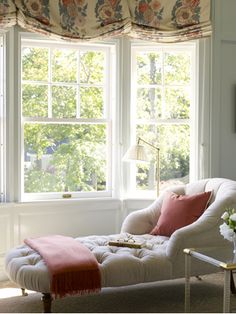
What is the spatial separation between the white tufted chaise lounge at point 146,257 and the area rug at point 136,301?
0.87ft

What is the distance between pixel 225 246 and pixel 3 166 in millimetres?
2286

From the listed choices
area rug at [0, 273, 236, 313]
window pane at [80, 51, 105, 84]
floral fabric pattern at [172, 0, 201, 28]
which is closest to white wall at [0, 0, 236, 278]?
floral fabric pattern at [172, 0, 201, 28]

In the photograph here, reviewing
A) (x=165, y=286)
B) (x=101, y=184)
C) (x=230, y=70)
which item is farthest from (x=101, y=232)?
(x=230, y=70)

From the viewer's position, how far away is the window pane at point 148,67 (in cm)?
523

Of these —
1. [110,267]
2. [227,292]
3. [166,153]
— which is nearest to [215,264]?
[227,292]

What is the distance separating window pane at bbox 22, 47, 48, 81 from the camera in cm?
487

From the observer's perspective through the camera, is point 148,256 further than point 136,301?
No

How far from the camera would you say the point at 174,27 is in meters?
5.01

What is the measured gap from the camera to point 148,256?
3625 millimetres

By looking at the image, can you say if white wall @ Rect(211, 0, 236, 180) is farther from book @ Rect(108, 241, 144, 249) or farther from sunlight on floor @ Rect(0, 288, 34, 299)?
sunlight on floor @ Rect(0, 288, 34, 299)

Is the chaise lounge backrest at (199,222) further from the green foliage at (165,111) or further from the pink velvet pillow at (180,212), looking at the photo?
the green foliage at (165,111)

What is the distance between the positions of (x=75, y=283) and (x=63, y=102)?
2277 millimetres

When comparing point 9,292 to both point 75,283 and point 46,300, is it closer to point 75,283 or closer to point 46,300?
point 46,300

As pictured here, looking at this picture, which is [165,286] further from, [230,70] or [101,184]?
[230,70]
